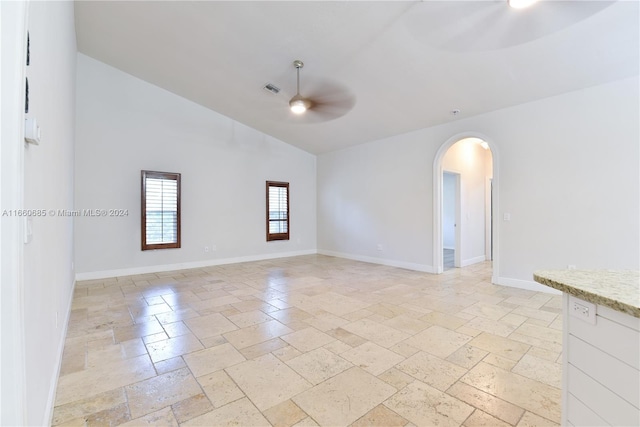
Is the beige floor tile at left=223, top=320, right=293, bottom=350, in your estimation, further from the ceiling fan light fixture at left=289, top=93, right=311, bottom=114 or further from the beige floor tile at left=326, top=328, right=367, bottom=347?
the ceiling fan light fixture at left=289, top=93, right=311, bottom=114

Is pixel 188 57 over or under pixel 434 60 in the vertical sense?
over

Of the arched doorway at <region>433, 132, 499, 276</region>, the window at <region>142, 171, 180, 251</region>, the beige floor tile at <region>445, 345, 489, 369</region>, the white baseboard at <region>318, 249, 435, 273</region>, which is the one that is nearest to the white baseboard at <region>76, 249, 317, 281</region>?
the window at <region>142, 171, 180, 251</region>

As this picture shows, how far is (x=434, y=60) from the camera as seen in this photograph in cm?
374

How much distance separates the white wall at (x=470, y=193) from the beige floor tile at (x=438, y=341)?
398 cm

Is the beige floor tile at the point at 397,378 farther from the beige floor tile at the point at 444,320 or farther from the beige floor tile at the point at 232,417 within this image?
the beige floor tile at the point at 444,320

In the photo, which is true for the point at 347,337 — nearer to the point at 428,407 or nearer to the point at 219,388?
the point at 428,407

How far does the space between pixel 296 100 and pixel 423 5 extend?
5.96ft

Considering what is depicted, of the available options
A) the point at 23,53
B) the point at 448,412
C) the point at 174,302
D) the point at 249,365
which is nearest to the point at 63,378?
the point at 249,365

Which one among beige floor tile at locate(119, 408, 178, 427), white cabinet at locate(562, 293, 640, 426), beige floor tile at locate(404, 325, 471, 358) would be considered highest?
white cabinet at locate(562, 293, 640, 426)

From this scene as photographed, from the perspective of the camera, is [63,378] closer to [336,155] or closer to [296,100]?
[296,100]

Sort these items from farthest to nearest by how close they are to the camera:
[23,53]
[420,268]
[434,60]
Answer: [420,268]
[434,60]
[23,53]

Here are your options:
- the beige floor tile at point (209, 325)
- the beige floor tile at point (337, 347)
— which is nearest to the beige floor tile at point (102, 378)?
the beige floor tile at point (209, 325)

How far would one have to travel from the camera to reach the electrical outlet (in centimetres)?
121

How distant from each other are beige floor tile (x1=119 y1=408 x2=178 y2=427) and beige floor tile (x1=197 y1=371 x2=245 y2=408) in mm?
248
